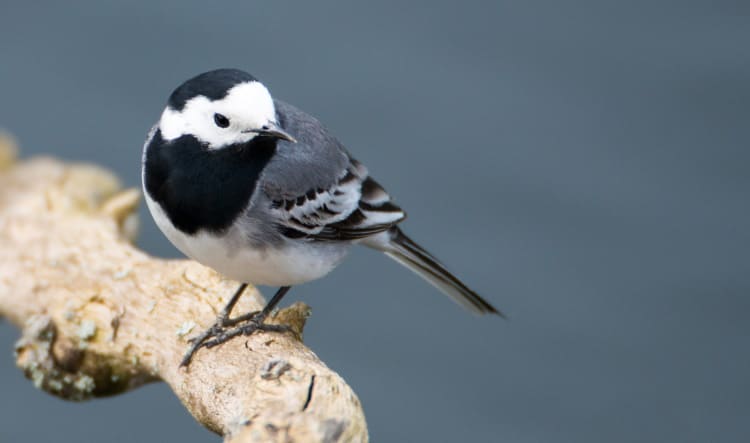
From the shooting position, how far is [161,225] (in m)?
4.28

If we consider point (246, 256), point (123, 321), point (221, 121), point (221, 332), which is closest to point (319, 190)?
point (246, 256)

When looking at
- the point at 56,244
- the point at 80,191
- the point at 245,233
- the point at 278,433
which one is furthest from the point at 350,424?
the point at 80,191

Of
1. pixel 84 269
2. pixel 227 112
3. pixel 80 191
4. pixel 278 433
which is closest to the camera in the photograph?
pixel 278 433

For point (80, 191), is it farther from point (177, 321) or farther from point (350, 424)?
point (350, 424)

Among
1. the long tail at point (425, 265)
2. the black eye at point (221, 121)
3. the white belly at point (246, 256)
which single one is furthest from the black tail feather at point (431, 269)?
the black eye at point (221, 121)

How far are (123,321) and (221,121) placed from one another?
135 cm

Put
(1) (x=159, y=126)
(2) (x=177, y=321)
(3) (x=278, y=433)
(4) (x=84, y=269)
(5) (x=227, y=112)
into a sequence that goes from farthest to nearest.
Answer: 1. (4) (x=84, y=269)
2. (2) (x=177, y=321)
3. (1) (x=159, y=126)
4. (5) (x=227, y=112)
5. (3) (x=278, y=433)

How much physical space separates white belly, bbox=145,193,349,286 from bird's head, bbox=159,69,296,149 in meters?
0.38

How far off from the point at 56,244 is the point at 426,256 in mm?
1982

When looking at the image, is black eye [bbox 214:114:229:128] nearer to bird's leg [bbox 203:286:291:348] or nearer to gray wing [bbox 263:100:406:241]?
gray wing [bbox 263:100:406:241]

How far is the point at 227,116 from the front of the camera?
13.1ft

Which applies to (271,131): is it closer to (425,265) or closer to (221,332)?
(221,332)

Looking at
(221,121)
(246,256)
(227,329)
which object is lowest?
(227,329)

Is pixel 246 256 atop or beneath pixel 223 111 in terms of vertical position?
beneath
